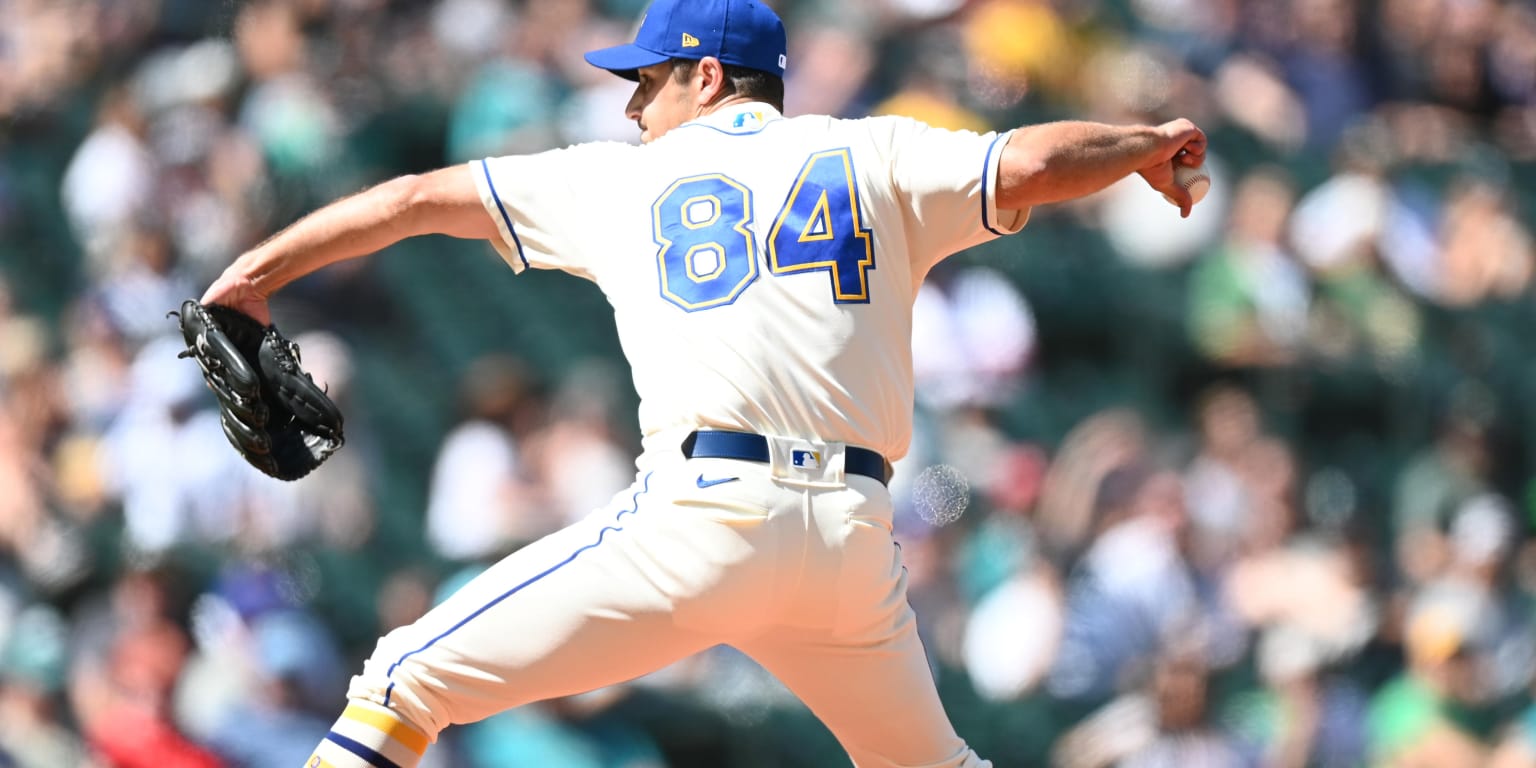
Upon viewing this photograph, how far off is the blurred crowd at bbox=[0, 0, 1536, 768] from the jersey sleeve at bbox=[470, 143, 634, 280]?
2754 mm

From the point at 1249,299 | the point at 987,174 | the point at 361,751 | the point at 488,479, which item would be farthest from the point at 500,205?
the point at 1249,299

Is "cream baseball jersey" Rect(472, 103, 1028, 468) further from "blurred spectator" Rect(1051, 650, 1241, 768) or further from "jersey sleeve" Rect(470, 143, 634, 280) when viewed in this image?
"blurred spectator" Rect(1051, 650, 1241, 768)

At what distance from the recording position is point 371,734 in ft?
9.07

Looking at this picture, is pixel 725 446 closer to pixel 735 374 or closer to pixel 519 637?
pixel 735 374

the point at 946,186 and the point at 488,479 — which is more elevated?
the point at 946,186

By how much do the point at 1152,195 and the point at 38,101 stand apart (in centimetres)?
454

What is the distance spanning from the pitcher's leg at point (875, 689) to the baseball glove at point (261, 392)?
2.89 feet

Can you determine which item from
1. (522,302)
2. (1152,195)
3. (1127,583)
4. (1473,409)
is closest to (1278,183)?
(1152,195)

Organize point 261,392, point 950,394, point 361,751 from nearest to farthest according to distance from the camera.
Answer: point 361,751, point 261,392, point 950,394

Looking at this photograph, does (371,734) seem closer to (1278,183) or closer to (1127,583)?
(1127,583)

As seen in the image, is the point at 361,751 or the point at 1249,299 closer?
the point at 361,751

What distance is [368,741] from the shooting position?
276 cm

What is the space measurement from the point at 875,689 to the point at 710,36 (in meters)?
1.16

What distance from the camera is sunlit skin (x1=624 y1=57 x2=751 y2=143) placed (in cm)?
319
